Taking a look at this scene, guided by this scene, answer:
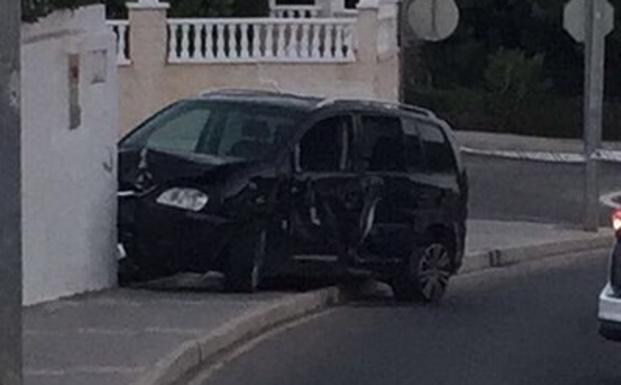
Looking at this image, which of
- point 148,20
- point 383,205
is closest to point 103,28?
point 383,205

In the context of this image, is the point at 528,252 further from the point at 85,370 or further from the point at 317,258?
the point at 85,370

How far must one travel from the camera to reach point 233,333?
48.6 feet

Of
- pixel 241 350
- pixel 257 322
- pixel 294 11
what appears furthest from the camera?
pixel 294 11

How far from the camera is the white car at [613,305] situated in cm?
1261

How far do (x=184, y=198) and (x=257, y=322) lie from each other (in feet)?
5.19

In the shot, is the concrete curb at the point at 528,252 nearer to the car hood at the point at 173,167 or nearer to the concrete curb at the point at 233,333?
the concrete curb at the point at 233,333

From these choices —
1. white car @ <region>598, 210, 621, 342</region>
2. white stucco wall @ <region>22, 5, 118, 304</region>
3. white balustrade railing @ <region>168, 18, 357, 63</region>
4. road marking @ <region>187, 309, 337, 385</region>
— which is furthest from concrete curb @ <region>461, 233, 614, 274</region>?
white balustrade railing @ <region>168, 18, 357, 63</region>

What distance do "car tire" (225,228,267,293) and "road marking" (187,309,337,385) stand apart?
1.81 feet

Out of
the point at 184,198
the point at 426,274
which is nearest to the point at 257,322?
the point at 184,198

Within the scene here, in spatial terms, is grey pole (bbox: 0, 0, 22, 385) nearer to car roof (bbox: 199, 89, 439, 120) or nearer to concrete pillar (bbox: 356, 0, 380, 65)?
car roof (bbox: 199, 89, 439, 120)

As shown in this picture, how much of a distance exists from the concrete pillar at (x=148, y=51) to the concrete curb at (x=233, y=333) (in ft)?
47.8

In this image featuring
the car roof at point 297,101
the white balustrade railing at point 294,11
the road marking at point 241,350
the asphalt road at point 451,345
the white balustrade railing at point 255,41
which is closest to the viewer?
the road marking at point 241,350

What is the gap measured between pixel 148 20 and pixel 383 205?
14.8 metres

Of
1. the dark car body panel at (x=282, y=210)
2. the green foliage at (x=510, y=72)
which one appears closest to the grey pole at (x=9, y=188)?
the dark car body panel at (x=282, y=210)
